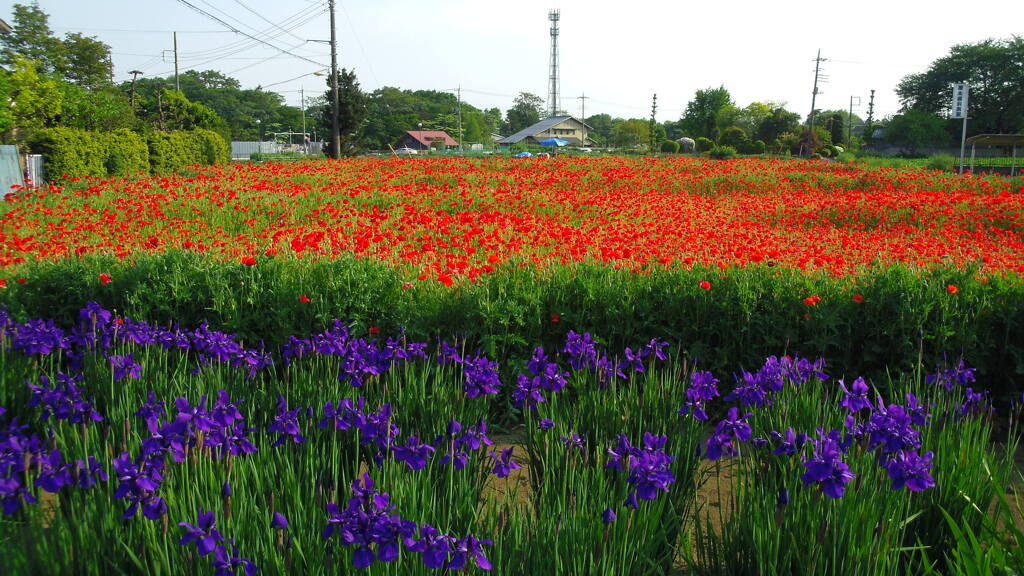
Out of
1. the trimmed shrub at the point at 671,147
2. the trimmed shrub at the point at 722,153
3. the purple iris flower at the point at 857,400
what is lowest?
the purple iris flower at the point at 857,400

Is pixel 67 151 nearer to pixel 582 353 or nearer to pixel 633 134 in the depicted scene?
pixel 582 353

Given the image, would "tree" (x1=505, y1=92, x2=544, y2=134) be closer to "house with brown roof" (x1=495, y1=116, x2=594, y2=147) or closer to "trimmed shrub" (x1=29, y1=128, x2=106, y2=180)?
"house with brown roof" (x1=495, y1=116, x2=594, y2=147)

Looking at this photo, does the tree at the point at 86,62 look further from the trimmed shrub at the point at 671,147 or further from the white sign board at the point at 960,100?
the white sign board at the point at 960,100

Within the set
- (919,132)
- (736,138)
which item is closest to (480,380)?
(736,138)

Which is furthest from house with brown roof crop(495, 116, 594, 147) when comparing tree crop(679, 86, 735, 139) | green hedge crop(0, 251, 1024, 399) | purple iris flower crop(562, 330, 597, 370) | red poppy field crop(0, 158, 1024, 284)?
purple iris flower crop(562, 330, 597, 370)

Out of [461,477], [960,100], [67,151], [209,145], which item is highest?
[960,100]

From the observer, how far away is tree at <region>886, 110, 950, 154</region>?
63062mm

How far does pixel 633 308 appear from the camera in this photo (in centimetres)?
504

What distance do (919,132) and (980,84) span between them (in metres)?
18.1

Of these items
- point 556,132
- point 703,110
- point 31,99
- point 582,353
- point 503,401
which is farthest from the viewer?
point 556,132

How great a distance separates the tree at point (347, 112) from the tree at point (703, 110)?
4958 cm

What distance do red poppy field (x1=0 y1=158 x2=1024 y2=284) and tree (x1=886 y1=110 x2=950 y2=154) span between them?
175 feet

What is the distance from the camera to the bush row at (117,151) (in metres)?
19.4

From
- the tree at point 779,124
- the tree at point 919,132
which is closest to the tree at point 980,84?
the tree at point 919,132
